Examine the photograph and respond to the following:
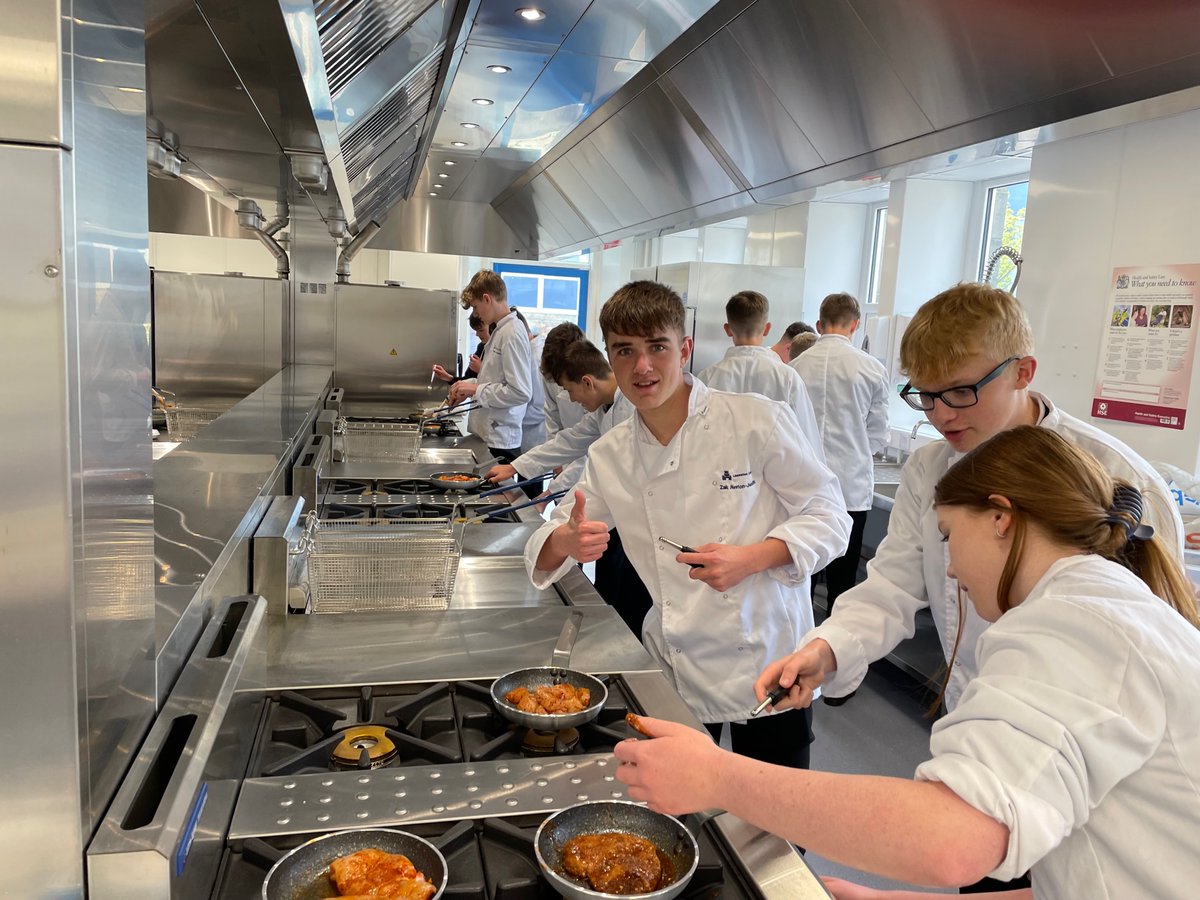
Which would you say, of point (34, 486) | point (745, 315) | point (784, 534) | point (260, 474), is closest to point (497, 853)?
point (34, 486)

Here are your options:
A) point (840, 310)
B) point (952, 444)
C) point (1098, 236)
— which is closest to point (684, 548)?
point (952, 444)

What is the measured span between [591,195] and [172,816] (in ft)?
19.0

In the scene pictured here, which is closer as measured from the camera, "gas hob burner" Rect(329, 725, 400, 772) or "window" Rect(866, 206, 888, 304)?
"gas hob burner" Rect(329, 725, 400, 772)

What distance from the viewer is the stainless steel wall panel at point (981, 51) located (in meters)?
2.30

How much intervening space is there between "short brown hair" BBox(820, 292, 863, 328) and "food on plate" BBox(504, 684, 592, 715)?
3692 millimetres

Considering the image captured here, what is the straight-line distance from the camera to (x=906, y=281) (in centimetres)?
545

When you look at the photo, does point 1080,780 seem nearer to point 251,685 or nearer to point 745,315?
point 251,685

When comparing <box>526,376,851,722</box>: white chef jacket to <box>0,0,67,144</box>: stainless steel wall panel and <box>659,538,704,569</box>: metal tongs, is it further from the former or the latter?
<box>0,0,67,144</box>: stainless steel wall panel

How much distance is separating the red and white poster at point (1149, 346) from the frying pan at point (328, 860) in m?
3.22

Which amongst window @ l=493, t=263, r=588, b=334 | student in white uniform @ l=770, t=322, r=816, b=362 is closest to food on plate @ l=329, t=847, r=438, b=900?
student in white uniform @ l=770, t=322, r=816, b=362

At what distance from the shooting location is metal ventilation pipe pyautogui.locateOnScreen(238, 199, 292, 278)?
4364 millimetres

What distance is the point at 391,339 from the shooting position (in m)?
6.15

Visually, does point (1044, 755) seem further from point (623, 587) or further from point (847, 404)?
point (847, 404)

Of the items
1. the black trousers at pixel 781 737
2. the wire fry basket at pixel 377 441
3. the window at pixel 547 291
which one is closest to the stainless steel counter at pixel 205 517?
the black trousers at pixel 781 737
